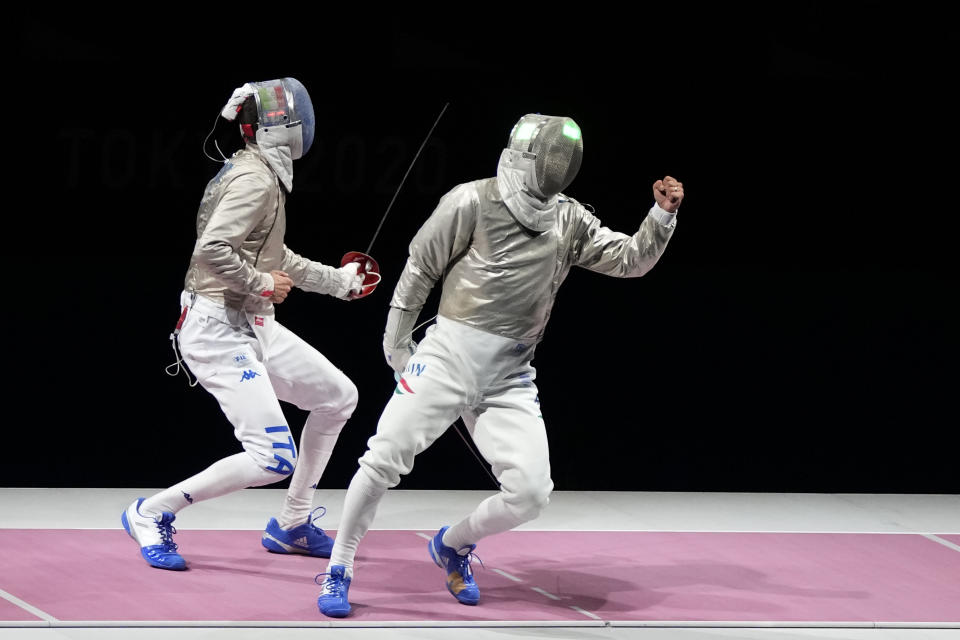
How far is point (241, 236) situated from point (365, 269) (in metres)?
0.60

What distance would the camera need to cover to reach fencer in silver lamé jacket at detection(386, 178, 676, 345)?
11.3ft

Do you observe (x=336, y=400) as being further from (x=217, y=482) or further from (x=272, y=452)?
(x=217, y=482)

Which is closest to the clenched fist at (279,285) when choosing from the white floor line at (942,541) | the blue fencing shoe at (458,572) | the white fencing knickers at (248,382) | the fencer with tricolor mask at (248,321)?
the fencer with tricolor mask at (248,321)

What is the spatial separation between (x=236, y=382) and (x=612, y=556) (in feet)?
4.43

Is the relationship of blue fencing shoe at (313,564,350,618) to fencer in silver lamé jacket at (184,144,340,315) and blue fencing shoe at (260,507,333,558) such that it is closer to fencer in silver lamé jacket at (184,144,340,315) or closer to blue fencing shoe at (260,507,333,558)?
blue fencing shoe at (260,507,333,558)

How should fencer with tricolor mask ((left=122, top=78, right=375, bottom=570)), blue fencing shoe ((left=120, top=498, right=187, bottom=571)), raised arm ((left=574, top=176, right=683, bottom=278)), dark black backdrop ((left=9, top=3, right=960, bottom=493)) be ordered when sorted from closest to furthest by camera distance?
raised arm ((left=574, top=176, right=683, bottom=278)), fencer with tricolor mask ((left=122, top=78, right=375, bottom=570)), blue fencing shoe ((left=120, top=498, right=187, bottom=571)), dark black backdrop ((left=9, top=3, right=960, bottom=493))

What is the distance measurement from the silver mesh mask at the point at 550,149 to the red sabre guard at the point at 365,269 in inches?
34.1

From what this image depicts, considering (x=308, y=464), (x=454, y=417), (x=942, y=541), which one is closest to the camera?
(x=454, y=417)

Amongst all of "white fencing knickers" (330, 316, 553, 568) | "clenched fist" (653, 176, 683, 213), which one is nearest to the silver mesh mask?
"clenched fist" (653, 176, 683, 213)

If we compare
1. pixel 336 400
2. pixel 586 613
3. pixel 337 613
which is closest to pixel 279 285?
pixel 336 400

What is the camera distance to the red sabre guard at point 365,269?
413cm

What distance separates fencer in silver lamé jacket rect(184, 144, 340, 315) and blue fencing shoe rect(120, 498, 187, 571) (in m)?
0.68

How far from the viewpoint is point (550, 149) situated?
3.40 m

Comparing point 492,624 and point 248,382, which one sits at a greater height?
point 248,382
